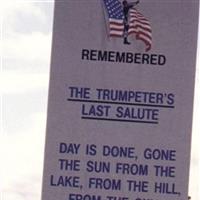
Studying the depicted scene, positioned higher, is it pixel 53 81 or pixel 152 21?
pixel 152 21

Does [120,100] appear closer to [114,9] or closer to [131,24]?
[131,24]

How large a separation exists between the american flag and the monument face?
0.07ft

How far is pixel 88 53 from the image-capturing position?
770 inches

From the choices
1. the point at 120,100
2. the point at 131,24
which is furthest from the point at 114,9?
the point at 120,100

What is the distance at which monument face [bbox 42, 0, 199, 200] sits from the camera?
1928cm

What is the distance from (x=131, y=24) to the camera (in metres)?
19.6

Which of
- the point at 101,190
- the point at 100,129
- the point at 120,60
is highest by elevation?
the point at 120,60

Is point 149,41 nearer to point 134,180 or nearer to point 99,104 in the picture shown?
point 99,104

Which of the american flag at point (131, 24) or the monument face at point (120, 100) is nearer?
the monument face at point (120, 100)

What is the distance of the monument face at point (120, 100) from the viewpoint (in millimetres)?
19281

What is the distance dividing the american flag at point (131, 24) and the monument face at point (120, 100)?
0.9 inches

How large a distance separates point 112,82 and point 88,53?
0.83 m

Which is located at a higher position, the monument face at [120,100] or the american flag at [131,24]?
the american flag at [131,24]

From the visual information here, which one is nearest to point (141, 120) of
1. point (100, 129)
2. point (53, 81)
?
point (100, 129)
